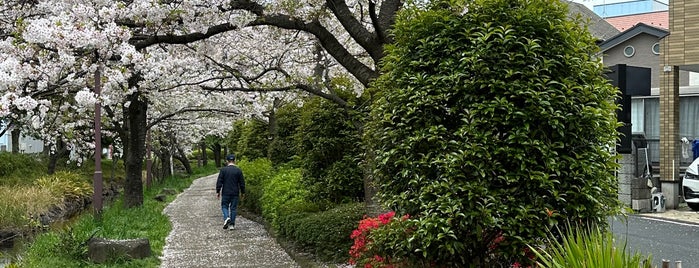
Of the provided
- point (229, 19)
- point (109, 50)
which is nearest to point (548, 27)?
point (229, 19)

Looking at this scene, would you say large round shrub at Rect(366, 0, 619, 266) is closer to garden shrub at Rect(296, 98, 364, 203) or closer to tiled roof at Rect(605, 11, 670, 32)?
garden shrub at Rect(296, 98, 364, 203)

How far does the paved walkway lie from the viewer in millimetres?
10148

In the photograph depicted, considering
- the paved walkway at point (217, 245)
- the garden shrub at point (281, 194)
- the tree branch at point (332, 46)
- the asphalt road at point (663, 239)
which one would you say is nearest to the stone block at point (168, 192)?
the paved walkway at point (217, 245)

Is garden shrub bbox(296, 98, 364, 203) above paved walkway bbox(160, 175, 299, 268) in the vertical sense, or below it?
above

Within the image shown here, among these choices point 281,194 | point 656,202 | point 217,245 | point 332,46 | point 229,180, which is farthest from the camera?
point 656,202

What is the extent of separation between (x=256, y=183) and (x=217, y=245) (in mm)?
6938

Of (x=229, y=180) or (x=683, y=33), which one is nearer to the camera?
(x=229, y=180)

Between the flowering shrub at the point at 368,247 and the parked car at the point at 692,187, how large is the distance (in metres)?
10.9

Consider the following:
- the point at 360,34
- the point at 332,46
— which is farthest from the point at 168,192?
the point at 360,34

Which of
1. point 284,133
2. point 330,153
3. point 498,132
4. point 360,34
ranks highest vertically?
point 360,34

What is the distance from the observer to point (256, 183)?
18953mm

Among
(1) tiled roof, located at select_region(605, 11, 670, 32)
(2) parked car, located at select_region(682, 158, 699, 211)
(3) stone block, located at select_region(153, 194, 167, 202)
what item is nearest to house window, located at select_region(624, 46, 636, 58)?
(2) parked car, located at select_region(682, 158, 699, 211)

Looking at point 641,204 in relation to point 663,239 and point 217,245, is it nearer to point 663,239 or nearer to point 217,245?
point 663,239

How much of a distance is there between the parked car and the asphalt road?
1.60 m
